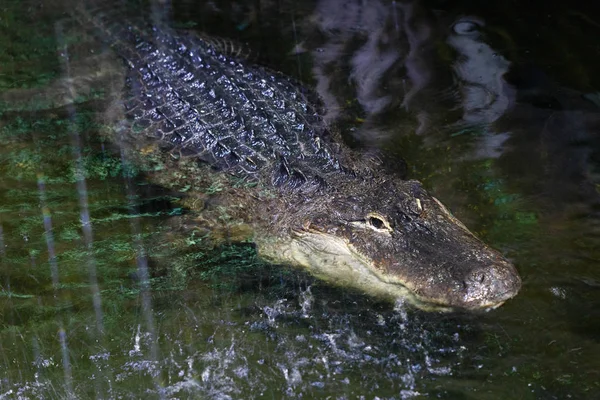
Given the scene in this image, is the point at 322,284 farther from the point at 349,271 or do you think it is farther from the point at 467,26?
the point at 467,26

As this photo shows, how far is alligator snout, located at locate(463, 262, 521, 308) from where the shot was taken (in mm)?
3453

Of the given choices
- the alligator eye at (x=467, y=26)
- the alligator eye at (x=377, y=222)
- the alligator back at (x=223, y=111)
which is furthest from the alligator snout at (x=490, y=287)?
the alligator eye at (x=467, y=26)

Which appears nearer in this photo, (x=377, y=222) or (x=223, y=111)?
(x=377, y=222)

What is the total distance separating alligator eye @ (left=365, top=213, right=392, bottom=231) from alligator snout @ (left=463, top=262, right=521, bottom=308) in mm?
691

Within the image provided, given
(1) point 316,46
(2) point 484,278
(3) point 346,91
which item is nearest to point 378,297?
(2) point 484,278

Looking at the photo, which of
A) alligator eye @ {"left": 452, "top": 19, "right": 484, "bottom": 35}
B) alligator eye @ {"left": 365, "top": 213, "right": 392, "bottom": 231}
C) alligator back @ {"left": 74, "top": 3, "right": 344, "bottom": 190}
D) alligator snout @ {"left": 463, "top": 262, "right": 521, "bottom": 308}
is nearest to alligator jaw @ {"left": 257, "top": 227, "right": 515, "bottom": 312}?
alligator snout @ {"left": 463, "top": 262, "right": 521, "bottom": 308}

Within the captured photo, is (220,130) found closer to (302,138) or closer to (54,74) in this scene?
(302,138)

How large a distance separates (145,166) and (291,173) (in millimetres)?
1123

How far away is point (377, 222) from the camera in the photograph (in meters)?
4.13

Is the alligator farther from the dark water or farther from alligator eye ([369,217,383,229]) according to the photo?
the dark water

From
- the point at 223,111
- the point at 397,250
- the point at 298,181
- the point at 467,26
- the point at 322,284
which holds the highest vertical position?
the point at 467,26

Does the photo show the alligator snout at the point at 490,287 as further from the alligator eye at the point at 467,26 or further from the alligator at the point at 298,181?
the alligator eye at the point at 467,26

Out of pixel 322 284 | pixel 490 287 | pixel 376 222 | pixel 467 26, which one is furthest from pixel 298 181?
pixel 467 26

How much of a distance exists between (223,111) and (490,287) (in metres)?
2.46
